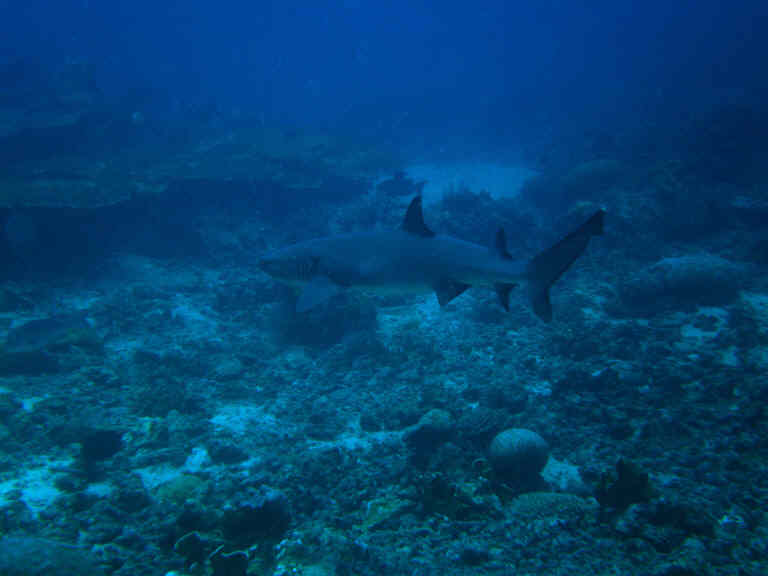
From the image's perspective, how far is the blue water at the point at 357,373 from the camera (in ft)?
13.4

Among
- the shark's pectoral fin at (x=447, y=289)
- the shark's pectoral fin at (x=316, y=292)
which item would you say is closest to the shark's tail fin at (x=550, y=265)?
the shark's pectoral fin at (x=447, y=289)

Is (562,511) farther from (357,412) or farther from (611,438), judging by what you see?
(357,412)

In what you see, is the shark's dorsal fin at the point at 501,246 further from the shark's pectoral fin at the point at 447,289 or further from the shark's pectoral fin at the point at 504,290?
the shark's pectoral fin at the point at 447,289

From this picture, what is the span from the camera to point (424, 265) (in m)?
5.12

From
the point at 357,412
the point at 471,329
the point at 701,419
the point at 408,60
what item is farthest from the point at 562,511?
the point at 408,60

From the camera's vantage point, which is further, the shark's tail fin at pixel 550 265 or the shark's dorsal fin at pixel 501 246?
the shark's dorsal fin at pixel 501 246

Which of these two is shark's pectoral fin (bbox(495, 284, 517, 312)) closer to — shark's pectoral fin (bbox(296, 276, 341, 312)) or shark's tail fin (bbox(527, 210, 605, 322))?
shark's tail fin (bbox(527, 210, 605, 322))

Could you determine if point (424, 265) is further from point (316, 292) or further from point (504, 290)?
point (316, 292)

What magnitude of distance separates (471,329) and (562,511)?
543 centimetres

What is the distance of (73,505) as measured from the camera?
15.6 feet

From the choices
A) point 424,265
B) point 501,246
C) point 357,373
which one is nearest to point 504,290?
point 501,246

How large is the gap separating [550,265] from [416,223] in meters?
1.75

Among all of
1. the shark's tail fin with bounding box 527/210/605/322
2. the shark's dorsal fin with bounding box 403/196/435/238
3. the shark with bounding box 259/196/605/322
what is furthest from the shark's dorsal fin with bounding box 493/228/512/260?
the shark's dorsal fin with bounding box 403/196/435/238

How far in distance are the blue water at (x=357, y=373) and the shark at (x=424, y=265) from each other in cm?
17
